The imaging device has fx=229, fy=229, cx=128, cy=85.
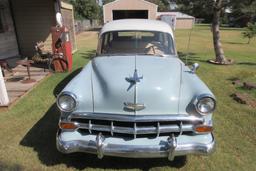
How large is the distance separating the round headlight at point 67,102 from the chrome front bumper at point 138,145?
329 mm

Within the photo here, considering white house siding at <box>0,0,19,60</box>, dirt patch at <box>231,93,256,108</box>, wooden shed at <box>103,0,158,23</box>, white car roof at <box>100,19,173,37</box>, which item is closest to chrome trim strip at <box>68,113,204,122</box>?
white car roof at <box>100,19,173,37</box>

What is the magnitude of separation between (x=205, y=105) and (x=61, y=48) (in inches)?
238

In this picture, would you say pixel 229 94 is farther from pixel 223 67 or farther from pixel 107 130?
pixel 107 130

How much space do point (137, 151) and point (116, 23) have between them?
9.58 feet

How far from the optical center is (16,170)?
10.2 feet

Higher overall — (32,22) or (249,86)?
(32,22)

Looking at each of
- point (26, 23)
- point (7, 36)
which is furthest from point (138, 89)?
point (26, 23)

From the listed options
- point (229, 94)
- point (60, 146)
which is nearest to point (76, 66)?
point (229, 94)

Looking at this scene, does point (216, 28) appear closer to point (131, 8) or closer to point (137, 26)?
point (137, 26)

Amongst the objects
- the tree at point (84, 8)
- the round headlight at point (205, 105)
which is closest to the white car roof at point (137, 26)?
the round headlight at point (205, 105)

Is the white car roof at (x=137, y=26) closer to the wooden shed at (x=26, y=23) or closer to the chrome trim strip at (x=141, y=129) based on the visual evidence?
the chrome trim strip at (x=141, y=129)

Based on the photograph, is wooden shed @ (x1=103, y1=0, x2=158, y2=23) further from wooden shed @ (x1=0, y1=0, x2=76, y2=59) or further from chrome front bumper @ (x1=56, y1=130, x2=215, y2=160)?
chrome front bumper @ (x1=56, y1=130, x2=215, y2=160)

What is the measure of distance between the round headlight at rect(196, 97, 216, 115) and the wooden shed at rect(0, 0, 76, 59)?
8.43 m

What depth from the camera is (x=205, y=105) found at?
281 cm
